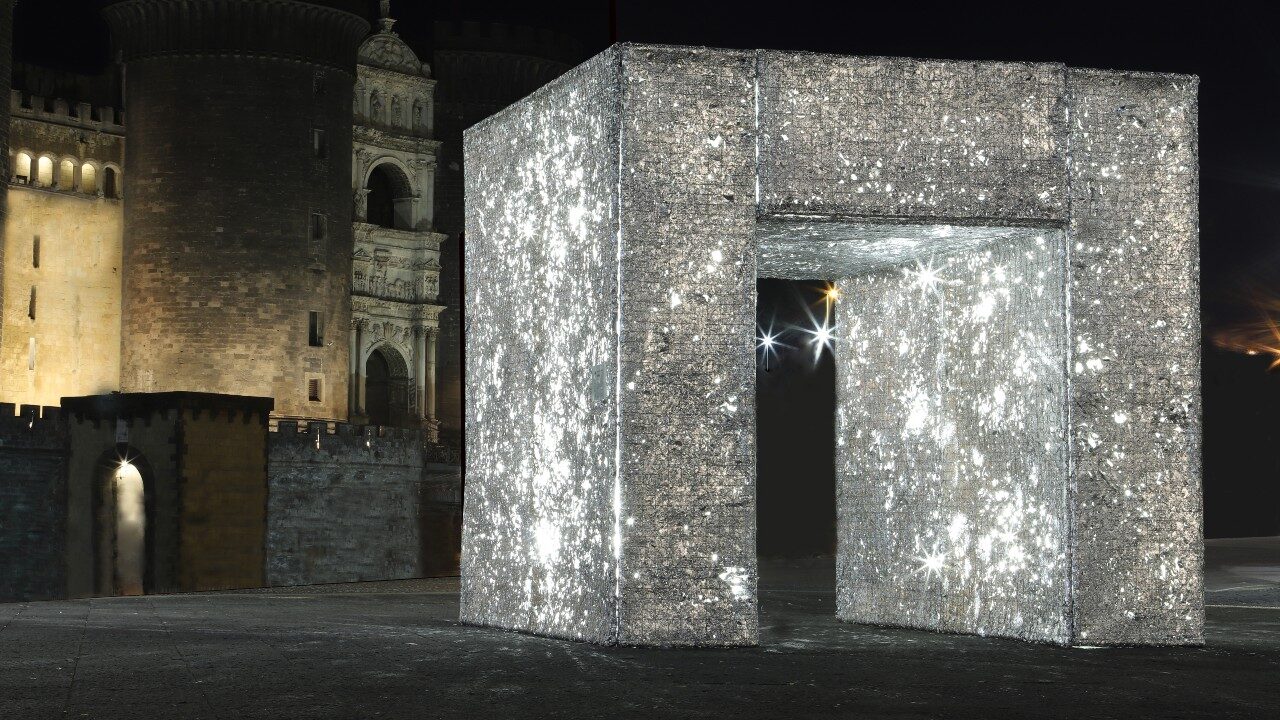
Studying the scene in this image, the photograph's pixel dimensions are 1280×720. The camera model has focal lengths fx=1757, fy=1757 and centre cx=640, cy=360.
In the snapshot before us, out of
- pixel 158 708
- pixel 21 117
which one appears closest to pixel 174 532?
pixel 21 117

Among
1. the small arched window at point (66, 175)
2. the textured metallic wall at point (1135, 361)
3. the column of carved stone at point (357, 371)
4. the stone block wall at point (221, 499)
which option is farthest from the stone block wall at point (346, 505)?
the textured metallic wall at point (1135, 361)

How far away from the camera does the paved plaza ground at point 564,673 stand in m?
6.20

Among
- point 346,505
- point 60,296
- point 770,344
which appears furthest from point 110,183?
point 770,344

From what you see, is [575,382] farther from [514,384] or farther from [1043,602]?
[1043,602]

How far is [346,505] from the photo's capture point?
142ft

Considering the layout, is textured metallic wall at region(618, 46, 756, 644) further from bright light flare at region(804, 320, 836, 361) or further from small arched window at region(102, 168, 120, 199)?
small arched window at region(102, 168, 120, 199)

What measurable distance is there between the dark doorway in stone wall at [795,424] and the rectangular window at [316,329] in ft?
36.7

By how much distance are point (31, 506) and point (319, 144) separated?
38.8 feet

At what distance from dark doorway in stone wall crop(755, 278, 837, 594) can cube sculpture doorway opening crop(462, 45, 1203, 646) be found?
71.8 ft

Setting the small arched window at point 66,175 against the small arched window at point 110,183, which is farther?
the small arched window at point 110,183

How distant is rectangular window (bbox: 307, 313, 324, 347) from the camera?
44500 millimetres

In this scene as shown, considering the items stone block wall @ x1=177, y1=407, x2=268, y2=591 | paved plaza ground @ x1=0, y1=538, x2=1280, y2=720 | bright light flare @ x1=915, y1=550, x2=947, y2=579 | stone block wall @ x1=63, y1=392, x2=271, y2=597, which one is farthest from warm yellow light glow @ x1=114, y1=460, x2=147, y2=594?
bright light flare @ x1=915, y1=550, x2=947, y2=579

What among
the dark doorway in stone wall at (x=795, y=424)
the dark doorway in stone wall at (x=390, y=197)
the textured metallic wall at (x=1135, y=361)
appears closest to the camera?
the textured metallic wall at (x=1135, y=361)

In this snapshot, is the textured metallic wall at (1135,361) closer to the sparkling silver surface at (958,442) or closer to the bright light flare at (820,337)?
the sparkling silver surface at (958,442)
